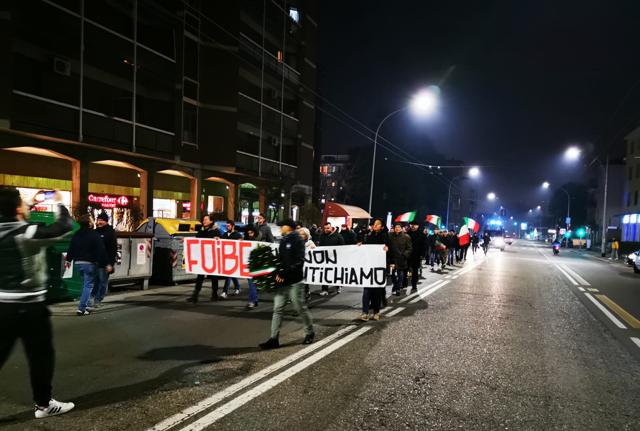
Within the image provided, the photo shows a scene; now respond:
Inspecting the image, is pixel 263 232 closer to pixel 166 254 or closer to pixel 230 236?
pixel 230 236

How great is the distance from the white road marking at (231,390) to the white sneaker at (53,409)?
3.02 feet

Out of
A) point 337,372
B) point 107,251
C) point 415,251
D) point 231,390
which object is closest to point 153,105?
point 415,251

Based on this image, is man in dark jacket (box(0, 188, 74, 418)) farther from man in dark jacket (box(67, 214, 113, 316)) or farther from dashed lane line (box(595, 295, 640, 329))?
dashed lane line (box(595, 295, 640, 329))

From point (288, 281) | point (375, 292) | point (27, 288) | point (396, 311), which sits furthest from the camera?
point (396, 311)

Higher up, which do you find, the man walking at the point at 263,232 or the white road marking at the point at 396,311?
the man walking at the point at 263,232

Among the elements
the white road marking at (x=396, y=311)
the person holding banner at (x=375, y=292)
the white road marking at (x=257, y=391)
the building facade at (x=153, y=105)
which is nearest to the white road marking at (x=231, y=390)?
the white road marking at (x=257, y=391)

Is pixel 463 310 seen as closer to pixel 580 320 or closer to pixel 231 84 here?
pixel 580 320

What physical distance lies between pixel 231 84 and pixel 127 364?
24.4m

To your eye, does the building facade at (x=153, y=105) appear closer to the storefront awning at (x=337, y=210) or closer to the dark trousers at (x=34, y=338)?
the storefront awning at (x=337, y=210)

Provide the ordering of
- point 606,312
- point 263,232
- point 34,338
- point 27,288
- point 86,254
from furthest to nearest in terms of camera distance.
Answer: point 606,312
point 263,232
point 86,254
point 34,338
point 27,288

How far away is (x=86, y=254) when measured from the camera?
27.7ft

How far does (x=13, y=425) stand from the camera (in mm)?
4031

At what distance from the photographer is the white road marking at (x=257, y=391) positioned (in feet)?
13.6

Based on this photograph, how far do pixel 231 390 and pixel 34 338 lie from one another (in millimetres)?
1888
